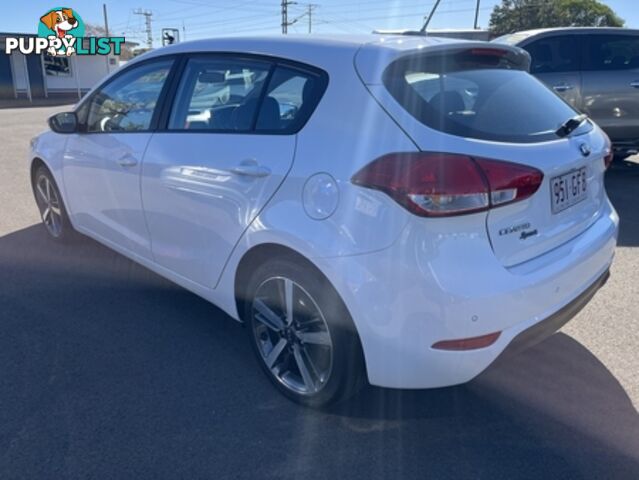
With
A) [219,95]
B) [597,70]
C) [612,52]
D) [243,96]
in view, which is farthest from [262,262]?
[612,52]

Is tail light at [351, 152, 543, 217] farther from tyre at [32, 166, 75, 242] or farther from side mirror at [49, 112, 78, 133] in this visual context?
tyre at [32, 166, 75, 242]

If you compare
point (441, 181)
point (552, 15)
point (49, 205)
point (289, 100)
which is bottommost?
point (49, 205)

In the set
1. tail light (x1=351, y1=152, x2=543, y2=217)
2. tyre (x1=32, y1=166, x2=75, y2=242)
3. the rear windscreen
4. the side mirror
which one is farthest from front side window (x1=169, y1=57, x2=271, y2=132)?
tyre (x1=32, y1=166, x2=75, y2=242)

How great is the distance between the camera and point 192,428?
2607 mm

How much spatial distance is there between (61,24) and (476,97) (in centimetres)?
3393

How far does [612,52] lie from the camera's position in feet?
23.0

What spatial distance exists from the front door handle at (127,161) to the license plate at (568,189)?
91.7 inches

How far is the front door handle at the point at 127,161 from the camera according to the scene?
3.39 m

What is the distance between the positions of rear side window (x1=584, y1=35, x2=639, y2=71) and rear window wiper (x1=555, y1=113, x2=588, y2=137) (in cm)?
480

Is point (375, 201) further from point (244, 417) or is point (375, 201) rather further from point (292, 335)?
point (244, 417)

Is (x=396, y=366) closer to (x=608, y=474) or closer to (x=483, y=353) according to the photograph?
(x=483, y=353)

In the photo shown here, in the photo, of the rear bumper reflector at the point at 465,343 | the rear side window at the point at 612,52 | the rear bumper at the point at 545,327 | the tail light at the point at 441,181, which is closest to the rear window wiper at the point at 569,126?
the tail light at the point at 441,181

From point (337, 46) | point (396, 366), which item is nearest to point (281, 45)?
point (337, 46)

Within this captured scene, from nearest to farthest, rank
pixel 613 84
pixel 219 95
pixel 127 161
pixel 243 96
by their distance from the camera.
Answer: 1. pixel 243 96
2. pixel 219 95
3. pixel 127 161
4. pixel 613 84
